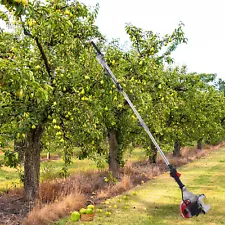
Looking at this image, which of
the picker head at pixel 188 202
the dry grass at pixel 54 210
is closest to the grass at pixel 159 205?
the dry grass at pixel 54 210

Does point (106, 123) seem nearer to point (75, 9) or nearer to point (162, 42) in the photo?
point (162, 42)

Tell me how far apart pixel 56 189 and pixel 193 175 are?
10.4 meters

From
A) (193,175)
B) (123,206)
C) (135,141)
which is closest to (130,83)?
(123,206)

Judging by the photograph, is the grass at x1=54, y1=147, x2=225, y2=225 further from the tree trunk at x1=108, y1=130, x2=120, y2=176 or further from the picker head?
the picker head

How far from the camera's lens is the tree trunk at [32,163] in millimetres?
11703

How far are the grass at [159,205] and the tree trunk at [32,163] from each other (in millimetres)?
1822

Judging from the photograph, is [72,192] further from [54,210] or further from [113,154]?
[113,154]

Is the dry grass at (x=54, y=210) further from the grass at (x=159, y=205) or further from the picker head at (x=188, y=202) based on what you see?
the picker head at (x=188, y=202)

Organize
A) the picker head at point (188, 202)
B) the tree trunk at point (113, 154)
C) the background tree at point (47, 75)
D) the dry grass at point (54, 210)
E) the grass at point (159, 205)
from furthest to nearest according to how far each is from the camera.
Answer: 1. the tree trunk at point (113, 154)
2. the grass at point (159, 205)
3. the dry grass at point (54, 210)
4. the background tree at point (47, 75)
5. the picker head at point (188, 202)

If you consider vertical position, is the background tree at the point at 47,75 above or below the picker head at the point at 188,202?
above

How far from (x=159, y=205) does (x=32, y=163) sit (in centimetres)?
477

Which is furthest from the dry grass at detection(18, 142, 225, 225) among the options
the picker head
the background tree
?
the picker head

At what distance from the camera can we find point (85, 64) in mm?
11344

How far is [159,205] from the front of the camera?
42.3ft
